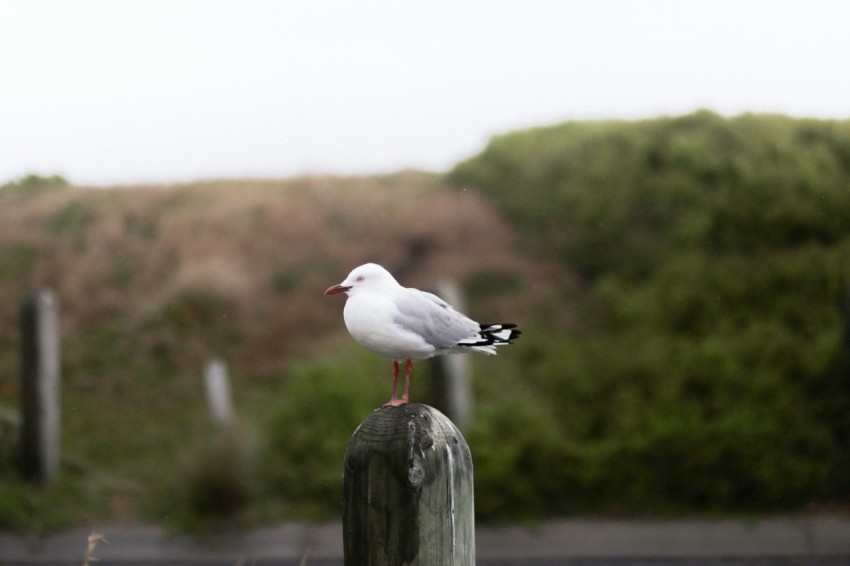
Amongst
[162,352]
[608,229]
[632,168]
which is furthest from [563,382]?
[162,352]

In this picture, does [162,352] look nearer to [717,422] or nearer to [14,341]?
[14,341]

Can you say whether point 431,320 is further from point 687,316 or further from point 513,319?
point 513,319

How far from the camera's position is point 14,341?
11414mm

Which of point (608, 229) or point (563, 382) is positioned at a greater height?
point (608, 229)

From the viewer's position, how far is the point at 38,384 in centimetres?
741

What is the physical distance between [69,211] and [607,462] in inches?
404

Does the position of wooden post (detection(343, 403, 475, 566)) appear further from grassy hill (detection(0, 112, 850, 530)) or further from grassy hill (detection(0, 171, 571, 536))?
grassy hill (detection(0, 171, 571, 536))

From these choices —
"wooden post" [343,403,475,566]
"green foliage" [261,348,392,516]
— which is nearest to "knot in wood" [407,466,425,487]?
"wooden post" [343,403,475,566]

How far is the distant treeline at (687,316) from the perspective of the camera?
23.0 feet

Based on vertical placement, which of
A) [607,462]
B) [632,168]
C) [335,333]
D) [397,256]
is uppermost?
[632,168]

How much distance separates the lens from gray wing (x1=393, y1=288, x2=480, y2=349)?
7.18 feet

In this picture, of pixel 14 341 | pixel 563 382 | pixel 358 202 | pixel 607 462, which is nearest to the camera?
pixel 607 462

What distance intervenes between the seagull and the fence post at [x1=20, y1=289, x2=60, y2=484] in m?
6.02

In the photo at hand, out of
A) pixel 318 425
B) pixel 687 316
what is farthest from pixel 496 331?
pixel 687 316
